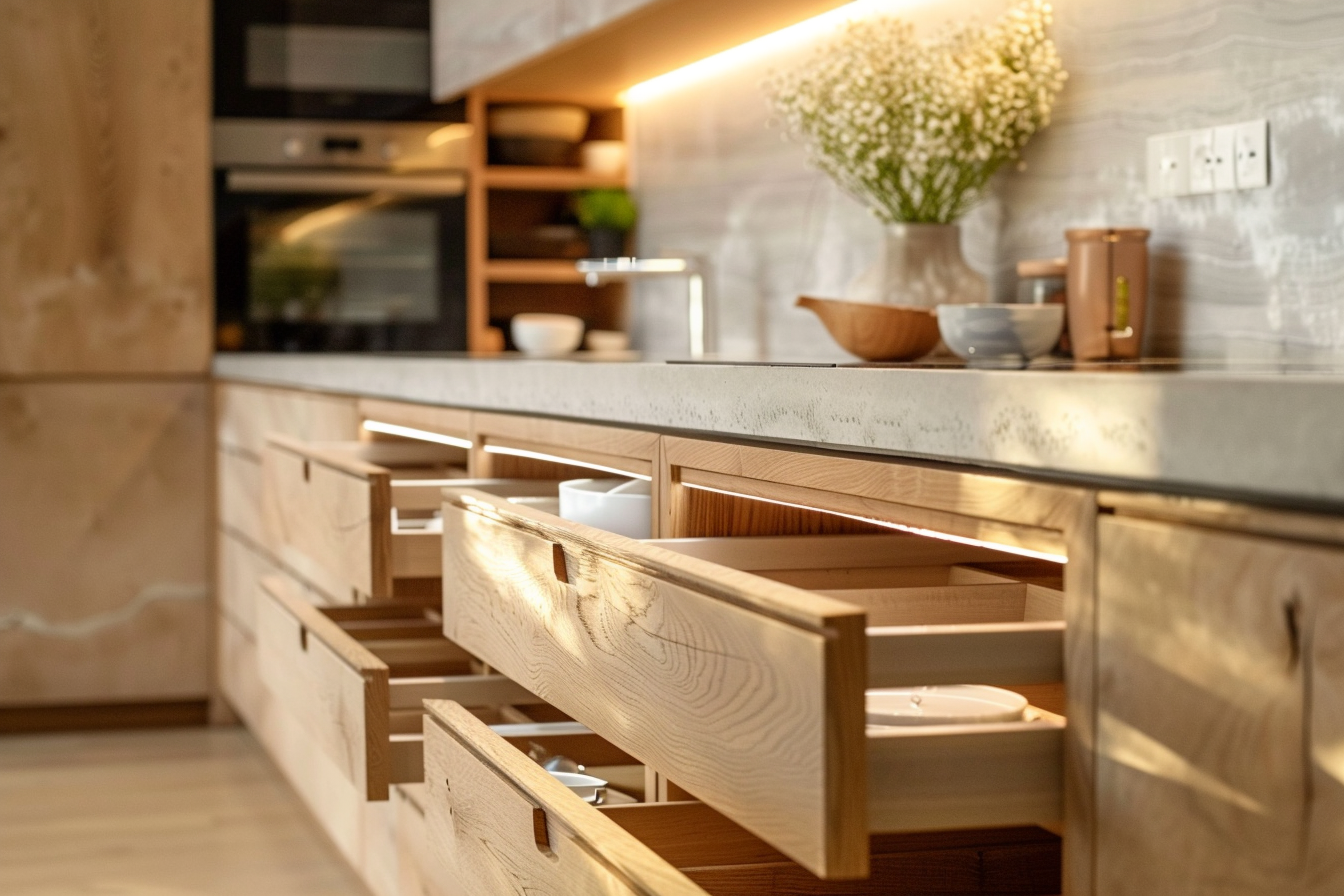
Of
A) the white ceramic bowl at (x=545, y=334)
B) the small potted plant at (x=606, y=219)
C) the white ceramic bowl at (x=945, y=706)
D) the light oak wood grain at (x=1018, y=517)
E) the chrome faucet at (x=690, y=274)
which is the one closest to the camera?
the light oak wood grain at (x=1018, y=517)

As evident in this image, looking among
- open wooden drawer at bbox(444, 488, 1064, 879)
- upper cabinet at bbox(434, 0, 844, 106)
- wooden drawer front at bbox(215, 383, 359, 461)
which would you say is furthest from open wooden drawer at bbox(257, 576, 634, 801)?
upper cabinet at bbox(434, 0, 844, 106)

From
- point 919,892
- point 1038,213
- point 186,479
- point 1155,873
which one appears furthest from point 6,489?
point 1155,873

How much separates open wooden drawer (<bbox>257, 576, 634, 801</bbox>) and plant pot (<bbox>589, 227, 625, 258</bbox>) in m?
1.65

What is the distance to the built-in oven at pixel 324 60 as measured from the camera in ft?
12.2

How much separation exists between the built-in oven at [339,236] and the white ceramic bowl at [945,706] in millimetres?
2759

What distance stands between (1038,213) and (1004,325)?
0.70m

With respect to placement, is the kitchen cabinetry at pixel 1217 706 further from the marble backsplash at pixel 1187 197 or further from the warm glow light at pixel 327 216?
the warm glow light at pixel 327 216

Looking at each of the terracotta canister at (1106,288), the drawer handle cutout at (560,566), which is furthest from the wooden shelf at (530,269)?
the drawer handle cutout at (560,566)

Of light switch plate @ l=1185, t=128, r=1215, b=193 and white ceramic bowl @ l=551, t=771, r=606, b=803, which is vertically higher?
light switch plate @ l=1185, t=128, r=1215, b=193

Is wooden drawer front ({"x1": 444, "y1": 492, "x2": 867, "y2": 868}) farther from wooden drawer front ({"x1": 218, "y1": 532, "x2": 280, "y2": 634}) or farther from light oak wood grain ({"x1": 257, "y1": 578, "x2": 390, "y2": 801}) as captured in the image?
wooden drawer front ({"x1": 218, "y1": 532, "x2": 280, "y2": 634})

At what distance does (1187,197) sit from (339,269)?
241 centimetres

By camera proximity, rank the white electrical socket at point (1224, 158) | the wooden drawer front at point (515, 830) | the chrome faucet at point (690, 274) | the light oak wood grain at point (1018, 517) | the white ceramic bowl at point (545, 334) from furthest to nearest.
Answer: the white ceramic bowl at point (545, 334), the chrome faucet at point (690, 274), the white electrical socket at point (1224, 158), the wooden drawer front at point (515, 830), the light oak wood grain at point (1018, 517)

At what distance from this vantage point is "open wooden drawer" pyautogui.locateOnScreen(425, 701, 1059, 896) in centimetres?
104

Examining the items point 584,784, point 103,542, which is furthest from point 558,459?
point 103,542
